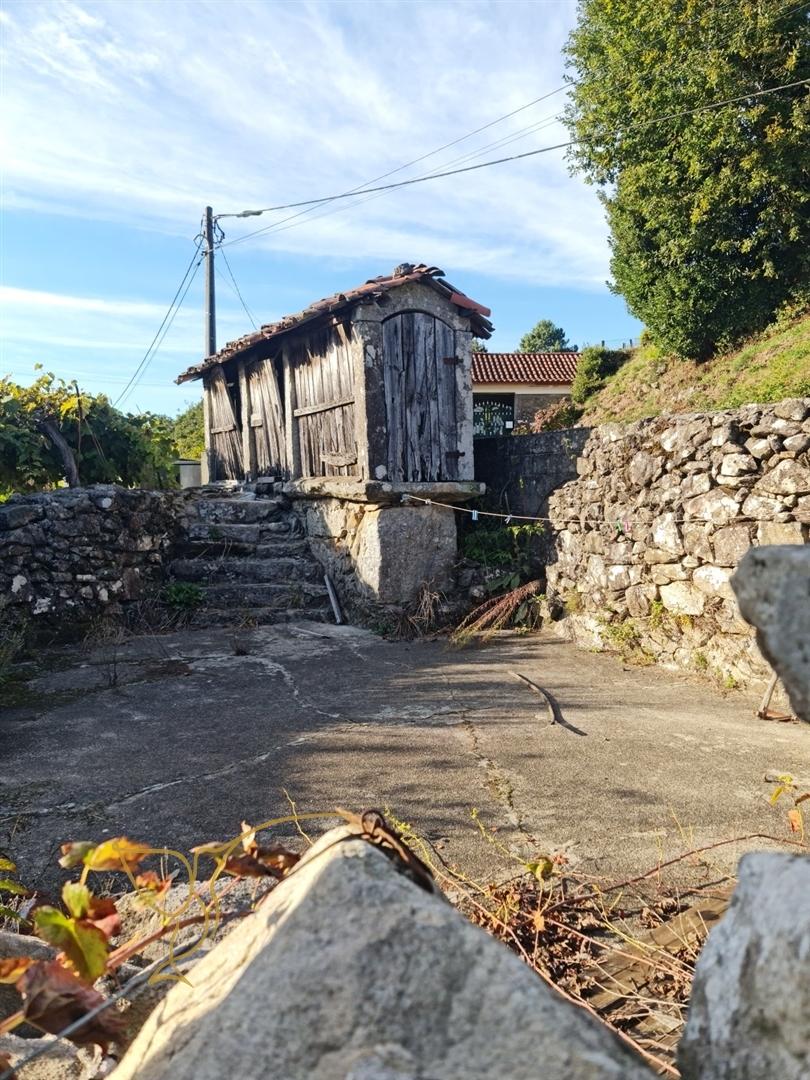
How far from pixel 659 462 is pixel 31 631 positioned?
5903 mm

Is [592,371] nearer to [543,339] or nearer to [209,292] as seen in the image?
[209,292]

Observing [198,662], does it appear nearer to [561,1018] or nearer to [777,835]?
[777,835]

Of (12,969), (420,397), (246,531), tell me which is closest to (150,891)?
(12,969)

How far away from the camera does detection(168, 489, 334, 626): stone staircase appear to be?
Answer: 897cm

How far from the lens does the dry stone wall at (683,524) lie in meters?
5.77

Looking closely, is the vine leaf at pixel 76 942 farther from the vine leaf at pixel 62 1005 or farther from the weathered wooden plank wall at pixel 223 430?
the weathered wooden plank wall at pixel 223 430

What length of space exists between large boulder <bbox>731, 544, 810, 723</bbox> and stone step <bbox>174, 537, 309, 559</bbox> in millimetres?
8820

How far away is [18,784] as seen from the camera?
13.2 feet

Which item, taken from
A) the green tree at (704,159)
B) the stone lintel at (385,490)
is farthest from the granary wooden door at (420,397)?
the green tree at (704,159)

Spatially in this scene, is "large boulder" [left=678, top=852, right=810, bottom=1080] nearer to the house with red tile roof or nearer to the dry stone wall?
the dry stone wall

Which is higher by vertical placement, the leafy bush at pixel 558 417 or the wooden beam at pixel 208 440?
the leafy bush at pixel 558 417

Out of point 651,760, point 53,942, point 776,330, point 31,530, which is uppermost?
point 776,330

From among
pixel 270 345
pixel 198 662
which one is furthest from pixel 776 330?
pixel 198 662

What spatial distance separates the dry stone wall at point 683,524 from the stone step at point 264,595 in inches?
114
